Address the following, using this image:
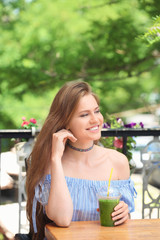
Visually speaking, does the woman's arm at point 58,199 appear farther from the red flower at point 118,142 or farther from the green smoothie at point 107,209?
the red flower at point 118,142

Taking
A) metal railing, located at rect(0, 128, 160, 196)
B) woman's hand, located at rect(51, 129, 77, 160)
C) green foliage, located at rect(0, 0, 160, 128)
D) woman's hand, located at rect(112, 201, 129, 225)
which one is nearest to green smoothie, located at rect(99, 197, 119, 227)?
woman's hand, located at rect(112, 201, 129, 225)

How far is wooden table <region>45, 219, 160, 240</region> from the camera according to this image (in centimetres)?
139

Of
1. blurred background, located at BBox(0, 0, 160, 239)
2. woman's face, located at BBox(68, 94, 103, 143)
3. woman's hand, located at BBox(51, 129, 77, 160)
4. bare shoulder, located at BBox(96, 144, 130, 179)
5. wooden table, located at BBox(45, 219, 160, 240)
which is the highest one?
blurred background, located at BBox(0, 0, 160, 239)

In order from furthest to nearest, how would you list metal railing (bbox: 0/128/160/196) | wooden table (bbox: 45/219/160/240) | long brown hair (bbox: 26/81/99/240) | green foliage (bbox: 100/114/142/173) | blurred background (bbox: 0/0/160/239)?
1. blurred background (bbox: 0/0/160/239)
2. green foliage (bbox: 100/114/142/173)
3. metal railing (bbox: 0/128/160/196)
4. long brown hair (bbox: 26/81/99/240)
5. wooden table (bbox: 45/219/160/240)

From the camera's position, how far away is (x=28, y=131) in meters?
2.58

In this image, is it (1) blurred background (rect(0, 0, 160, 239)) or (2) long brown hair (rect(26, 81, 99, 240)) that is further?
(1) blurred background (rect(0, 0, 160, 239))

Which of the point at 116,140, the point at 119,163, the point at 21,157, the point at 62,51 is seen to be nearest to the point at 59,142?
the point at 119,163

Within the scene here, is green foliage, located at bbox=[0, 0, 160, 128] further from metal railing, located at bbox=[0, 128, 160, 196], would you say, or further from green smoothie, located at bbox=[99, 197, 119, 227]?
green smoothie, located at bbox=[99, 197, 119, 227]

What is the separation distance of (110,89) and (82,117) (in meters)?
8.36

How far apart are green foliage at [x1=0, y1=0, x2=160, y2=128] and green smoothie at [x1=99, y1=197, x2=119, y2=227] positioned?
7.55 metres

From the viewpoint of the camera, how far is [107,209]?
1502 mm

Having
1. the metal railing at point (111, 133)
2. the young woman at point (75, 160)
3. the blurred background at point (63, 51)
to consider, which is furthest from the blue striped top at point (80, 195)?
the blurred background at point (63, 51)

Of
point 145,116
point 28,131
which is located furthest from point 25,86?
point 28,131

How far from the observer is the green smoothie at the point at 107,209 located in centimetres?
150
